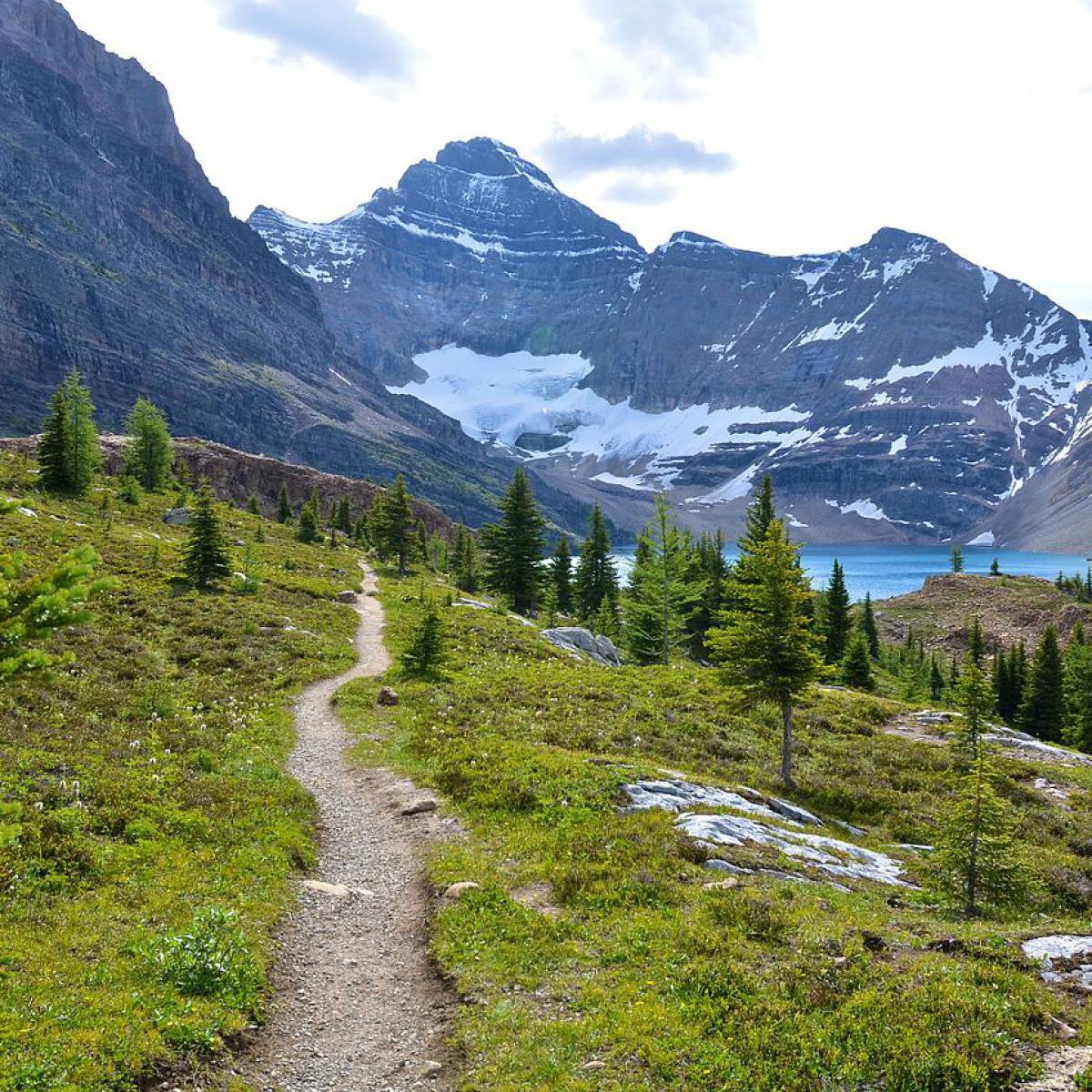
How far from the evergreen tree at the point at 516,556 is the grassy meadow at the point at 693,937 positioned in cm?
3939

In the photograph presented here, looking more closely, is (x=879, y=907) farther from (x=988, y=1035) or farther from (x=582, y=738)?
(x=582, y=738)

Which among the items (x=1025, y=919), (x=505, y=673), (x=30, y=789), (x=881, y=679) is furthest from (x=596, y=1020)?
(x=881, y=679)

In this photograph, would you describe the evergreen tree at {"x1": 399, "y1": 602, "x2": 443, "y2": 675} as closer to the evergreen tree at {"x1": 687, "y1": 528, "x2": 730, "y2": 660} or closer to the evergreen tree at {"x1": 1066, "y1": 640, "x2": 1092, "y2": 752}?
the evergreen tree at {"x1": 687, "y1": 528, "x2": 730, "y2": 660}

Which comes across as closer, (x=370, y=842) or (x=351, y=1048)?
(x=351, y=1048)

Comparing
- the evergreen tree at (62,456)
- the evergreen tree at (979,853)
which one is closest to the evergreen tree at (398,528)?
the evergreen tree at (62,456)

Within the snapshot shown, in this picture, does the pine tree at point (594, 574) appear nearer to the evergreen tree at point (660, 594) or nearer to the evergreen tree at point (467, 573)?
the evergreen tree at point (467, 573)

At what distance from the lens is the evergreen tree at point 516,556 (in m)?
64.6

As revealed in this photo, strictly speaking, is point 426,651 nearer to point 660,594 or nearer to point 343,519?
point 660,594

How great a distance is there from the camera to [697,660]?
7088cm

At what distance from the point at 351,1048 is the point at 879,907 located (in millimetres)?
10029

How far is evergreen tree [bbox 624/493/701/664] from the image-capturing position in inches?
1821

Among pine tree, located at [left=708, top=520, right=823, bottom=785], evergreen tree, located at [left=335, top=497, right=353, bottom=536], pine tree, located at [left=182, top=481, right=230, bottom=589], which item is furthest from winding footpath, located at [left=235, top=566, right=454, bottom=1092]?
evergreen tree, located at [left=335, top=497, right=353, bottom=536]

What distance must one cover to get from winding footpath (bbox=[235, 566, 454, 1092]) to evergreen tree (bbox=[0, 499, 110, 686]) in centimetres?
589

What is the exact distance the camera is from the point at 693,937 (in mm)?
11164
